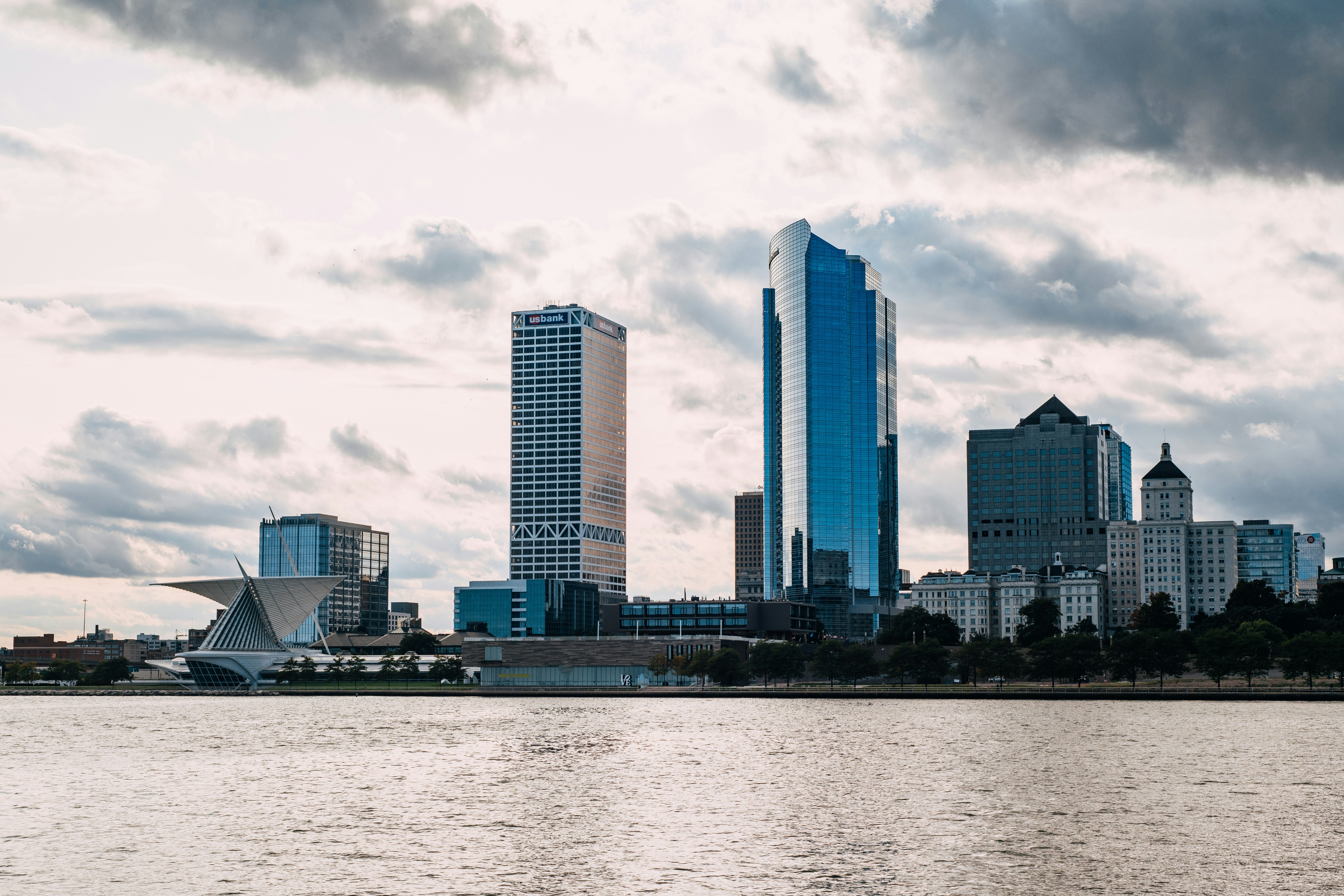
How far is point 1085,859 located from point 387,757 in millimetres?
54189


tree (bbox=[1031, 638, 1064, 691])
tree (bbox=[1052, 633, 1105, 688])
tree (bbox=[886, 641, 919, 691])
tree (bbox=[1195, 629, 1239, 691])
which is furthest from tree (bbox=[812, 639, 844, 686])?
tree (bbox=[1195, 629, 1239, 691])

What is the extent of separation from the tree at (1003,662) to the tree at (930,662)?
518 centimetres

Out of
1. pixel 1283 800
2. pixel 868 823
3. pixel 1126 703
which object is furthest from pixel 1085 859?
pixel 1126 703

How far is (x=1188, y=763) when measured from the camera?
3182 inches

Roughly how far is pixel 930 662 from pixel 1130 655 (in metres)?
25.6

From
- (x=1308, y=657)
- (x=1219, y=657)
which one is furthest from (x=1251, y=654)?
(x=1308, y=657)

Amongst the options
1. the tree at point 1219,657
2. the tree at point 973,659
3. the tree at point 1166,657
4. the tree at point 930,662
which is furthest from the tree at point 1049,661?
the tree at point 1219,657

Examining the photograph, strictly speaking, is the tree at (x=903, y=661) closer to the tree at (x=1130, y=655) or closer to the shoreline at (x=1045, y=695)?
the shoreline at (x=1045, y=695)

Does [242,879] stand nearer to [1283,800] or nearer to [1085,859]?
[1085,859]

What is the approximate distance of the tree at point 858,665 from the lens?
191 metres

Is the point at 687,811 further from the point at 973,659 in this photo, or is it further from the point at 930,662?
the point at 973,659

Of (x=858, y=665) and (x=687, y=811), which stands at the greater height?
(x=687, y=811)

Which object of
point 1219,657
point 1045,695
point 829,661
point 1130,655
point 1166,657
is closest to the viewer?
point 1219,657

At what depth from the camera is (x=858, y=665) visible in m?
191
